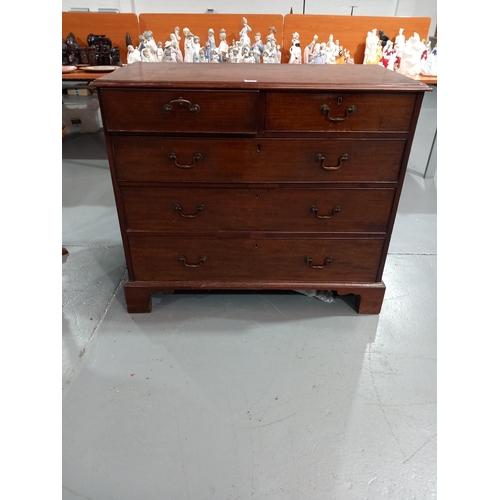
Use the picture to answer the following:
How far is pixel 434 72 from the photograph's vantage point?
3008mm

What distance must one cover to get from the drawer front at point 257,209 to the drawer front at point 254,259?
7 centimetres

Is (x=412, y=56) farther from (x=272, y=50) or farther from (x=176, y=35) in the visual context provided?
(x=176, y=35)

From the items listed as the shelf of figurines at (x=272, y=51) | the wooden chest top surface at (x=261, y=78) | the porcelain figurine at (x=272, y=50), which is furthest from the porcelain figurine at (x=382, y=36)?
the wooden chest top surface at (x=261, y=78)

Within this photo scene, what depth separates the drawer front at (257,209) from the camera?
61.1 inches

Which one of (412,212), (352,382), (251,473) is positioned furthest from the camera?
(412,212)

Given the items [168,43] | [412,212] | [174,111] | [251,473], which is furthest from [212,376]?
[168,43]

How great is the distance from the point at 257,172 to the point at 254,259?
1.30ft

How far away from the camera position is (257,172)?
4.94ft

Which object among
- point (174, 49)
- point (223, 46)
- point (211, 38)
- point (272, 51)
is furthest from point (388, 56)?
point (174, 49)

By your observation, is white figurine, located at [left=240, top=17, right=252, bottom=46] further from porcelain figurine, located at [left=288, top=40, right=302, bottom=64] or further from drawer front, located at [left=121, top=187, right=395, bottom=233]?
drawer front, located at [left=121, top=187, right=395, bottom=233]

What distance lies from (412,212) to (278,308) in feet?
4.95

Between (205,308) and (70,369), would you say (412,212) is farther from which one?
(70,369)

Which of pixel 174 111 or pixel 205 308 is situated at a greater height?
pixel 174 111

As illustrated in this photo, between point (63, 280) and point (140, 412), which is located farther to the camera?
point (63, 280)
